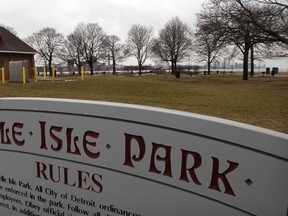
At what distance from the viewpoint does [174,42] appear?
5712cm

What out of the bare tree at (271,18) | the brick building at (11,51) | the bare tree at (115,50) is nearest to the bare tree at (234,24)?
the bare tree at (271,18)

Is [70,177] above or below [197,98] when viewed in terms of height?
above

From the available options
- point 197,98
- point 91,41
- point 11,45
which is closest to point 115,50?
point 91,41

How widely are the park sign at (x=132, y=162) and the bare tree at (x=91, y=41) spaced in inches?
2636

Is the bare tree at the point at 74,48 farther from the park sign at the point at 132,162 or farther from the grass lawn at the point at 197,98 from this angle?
the park sign at the point at 132,162

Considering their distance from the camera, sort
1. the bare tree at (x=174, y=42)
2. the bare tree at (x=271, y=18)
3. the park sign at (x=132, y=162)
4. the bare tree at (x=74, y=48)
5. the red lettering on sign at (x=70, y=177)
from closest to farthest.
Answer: the park sign at (x=132, y=162), the red lettering on sign at (x=70, y=177), the bare tree at (x=271, y=18), the bare tree at (x=174, y=42), the bare tree at (x=74, y=48)

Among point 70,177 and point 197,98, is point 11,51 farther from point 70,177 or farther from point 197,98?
point 70,177

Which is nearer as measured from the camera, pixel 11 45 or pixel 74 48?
pixel 11 45

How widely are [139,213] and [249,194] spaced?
2.30 feet

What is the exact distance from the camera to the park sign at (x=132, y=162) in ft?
4.76

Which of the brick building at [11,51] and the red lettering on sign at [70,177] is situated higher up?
the brick building at [11,51]

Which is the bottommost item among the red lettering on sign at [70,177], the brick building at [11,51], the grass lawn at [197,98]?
the grass lawn at [197,98]

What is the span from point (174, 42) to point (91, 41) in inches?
827

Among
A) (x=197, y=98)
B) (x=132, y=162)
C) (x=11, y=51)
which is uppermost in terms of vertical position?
(x=11, y=51)
